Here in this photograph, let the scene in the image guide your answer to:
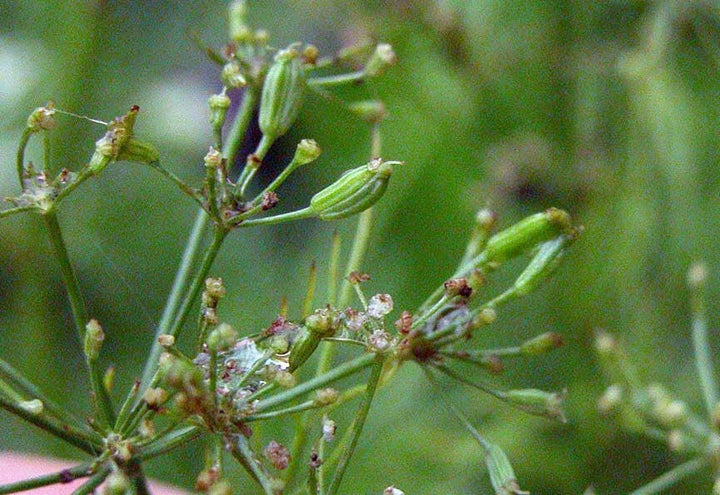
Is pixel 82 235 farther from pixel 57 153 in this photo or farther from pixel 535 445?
pixel 535 445

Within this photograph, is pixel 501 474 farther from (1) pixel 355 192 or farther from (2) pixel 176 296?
(2) pixel 176 296

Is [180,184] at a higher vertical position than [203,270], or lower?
higher

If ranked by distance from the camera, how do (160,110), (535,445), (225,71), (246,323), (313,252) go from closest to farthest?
(225,71)
(535,445)
(246,323)
(313,252)
(160,110)

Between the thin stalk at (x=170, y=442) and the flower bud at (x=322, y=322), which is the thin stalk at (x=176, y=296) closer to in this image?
the thin stalk at (x=170, y=442)

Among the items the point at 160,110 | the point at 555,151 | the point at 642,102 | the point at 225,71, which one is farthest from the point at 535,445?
the point at 160,110

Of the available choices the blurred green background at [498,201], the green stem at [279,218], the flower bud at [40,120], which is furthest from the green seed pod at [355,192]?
the blurred green background at [498,201]

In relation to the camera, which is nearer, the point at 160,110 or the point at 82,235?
the point at 82,235

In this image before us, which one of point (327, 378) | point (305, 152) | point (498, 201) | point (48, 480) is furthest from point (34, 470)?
point (305, 152)
